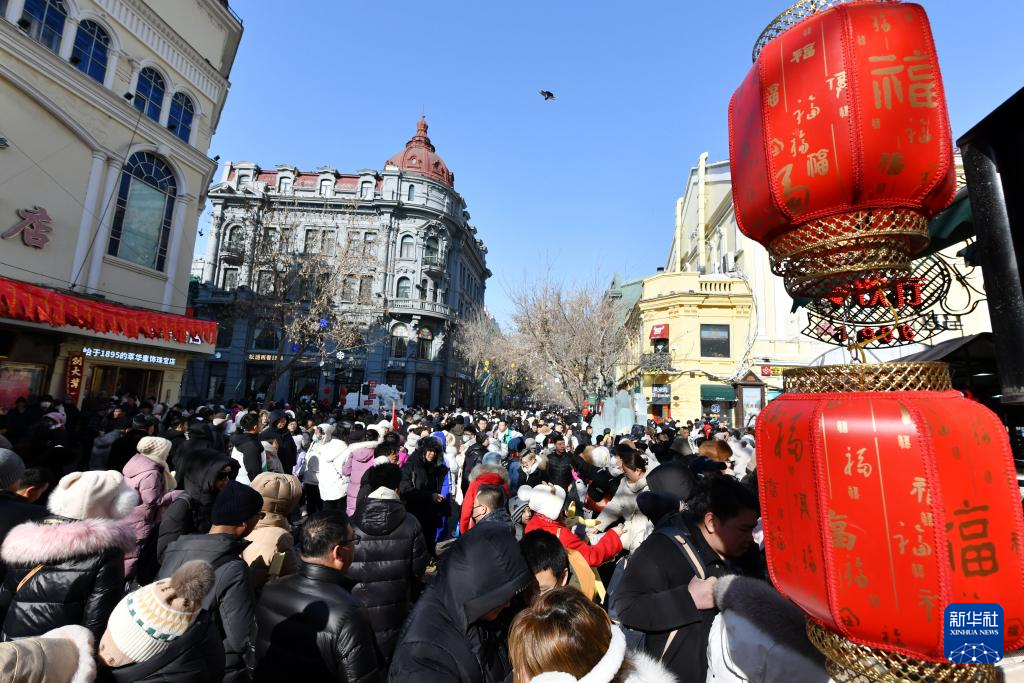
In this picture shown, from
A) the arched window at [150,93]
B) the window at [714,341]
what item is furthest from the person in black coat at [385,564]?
the window at [714,341]

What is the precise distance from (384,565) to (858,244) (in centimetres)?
333

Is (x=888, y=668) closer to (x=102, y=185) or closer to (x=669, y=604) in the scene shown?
(x=669, y=604)

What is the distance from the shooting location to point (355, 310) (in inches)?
1238

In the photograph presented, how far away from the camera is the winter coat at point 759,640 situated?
1.65 m

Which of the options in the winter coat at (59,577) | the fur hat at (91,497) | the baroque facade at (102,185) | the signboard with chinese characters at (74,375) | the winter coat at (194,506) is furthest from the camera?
the signboard with chinese characters at (74,375)

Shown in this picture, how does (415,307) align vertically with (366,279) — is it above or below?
below

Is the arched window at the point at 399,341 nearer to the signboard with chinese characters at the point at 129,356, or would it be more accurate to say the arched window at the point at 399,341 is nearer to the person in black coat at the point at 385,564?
the signboard with chinese characters at the point at 129,356

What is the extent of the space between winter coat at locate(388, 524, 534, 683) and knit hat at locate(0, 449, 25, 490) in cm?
356

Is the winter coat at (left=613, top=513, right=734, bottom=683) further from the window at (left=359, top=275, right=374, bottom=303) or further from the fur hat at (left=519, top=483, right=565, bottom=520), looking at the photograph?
the window at (left=359, top=275, right=374, bottom=303)

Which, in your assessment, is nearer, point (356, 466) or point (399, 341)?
point (356, 466)

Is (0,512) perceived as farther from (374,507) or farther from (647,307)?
(647,307)

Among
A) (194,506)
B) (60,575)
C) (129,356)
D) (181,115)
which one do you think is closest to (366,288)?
(181,115)

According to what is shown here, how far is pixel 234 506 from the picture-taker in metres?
2.87

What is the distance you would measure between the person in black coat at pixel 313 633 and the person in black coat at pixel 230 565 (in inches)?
Answer: 13.5
